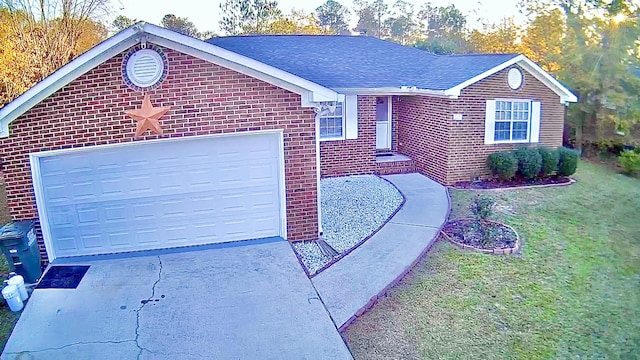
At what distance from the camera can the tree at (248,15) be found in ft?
145

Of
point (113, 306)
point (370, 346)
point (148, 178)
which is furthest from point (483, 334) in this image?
point (148, 178)

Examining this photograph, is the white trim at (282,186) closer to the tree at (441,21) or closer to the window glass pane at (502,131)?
the window glass pane at (502,131)

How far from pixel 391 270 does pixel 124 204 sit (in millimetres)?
4920

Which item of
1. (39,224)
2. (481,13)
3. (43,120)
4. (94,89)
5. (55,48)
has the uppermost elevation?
(481,13)

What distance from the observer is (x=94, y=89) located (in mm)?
8195

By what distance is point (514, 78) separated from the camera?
14.0 metres

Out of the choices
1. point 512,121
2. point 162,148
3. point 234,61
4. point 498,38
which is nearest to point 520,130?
point 512,121

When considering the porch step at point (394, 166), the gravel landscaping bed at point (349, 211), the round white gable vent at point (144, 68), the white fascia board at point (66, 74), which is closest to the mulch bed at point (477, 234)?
the gravel landscaping bed at point (349, 211)

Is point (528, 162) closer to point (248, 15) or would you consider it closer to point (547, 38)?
point (547, 38)

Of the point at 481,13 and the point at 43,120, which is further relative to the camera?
the point at 481,13

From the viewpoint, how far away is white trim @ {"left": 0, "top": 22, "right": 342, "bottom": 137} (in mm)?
7844

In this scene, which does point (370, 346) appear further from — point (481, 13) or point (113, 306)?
point (481, 13)

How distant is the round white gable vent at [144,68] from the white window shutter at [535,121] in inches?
434

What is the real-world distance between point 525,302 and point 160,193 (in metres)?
6.45
